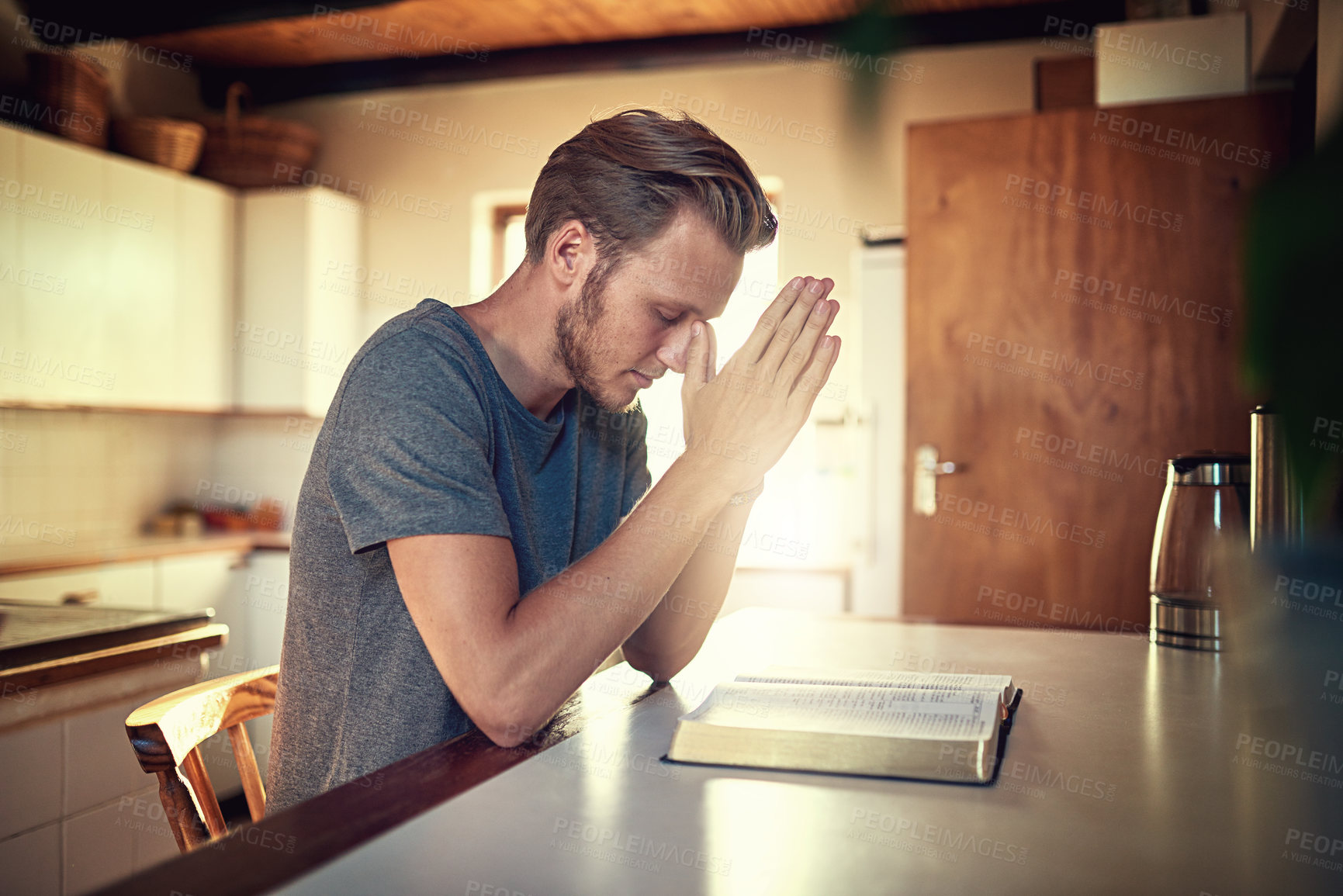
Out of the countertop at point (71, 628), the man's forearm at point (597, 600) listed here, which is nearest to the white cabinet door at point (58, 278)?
the countertop at point (71, 628)

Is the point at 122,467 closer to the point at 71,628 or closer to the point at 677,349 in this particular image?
the point at 71,628

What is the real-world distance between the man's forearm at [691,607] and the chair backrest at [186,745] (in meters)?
0.41

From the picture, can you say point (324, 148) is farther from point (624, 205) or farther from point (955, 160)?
point (624, 205)

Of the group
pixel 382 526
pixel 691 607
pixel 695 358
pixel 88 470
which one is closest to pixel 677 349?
pixel 695 358

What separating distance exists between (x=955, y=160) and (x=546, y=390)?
1.85 metres

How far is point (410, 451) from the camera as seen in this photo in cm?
96

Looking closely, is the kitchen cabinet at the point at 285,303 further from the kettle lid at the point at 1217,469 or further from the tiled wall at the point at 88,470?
the kettle lid at the point at 1217,469

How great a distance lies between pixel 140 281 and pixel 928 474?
2582 mm

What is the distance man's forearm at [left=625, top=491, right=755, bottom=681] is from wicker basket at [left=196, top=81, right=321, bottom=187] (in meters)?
3.18

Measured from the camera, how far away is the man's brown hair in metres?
1.16

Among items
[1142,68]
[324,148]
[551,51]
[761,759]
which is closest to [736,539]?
[761,759]

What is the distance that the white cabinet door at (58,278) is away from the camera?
3.06 meters

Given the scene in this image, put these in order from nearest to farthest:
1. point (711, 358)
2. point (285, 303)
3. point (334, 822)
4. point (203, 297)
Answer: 1. point (334, 822)
2. point (711, 358)
3. point (203, 297)
4. point (285, 303)

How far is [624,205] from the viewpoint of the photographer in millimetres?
1164
